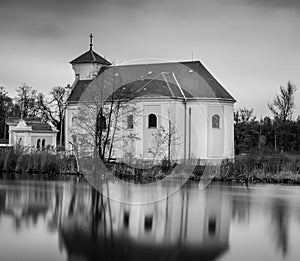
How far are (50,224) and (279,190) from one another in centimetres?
1174

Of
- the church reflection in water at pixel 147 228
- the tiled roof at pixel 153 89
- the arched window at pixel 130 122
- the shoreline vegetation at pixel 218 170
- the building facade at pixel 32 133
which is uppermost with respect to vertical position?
the tiled roof at pixel 153 89

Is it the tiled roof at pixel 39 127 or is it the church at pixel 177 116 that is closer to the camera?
the church at pixel 177 116

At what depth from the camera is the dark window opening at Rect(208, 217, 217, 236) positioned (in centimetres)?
1457

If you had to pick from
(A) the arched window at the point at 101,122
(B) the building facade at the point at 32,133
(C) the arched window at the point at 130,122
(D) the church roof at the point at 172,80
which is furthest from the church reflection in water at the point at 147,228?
(B) the building facade at the point at 32,133

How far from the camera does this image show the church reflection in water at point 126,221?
12070 mm

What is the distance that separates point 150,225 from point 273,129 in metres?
35.6

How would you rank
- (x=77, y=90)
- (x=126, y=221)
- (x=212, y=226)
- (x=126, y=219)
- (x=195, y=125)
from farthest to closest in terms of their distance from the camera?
(x=77, y=90), (x=195, y=125), (x=126, y=219), (x=126, y=221), (x=212, y=226)

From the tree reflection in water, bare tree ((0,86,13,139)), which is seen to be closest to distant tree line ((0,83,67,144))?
bare tree ((0,86,13,139))

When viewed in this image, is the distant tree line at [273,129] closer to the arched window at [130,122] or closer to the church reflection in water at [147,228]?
the arched window at [130,122]

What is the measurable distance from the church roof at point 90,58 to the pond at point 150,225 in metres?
21.0

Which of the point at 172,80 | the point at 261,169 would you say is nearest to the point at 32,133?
the point at 172,80

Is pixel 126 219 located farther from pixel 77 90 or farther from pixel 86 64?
pixel 86 64

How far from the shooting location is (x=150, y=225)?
15.4 metres

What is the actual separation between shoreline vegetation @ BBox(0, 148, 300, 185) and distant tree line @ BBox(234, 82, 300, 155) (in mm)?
14335
